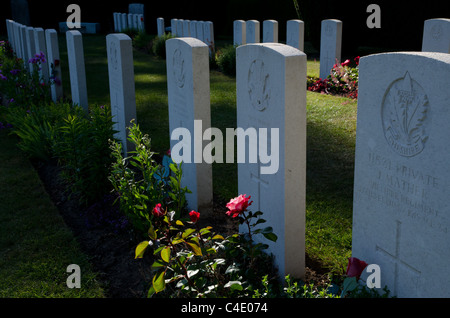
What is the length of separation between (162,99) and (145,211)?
5.34 meters

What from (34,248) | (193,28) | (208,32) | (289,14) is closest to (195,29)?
(193,28)

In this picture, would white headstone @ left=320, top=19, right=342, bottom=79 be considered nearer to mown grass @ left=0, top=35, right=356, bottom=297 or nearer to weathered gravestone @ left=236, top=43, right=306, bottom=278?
mown grass @ left=0, top=35, right=356, bottom=297

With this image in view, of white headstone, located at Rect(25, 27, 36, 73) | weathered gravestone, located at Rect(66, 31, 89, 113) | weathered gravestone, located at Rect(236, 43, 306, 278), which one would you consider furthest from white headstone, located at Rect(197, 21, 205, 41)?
weathered gravestone, located at Rect(236, 43, 306, 278)

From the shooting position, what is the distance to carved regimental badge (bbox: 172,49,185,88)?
3982 millimetres

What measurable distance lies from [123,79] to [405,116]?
11.5 feet

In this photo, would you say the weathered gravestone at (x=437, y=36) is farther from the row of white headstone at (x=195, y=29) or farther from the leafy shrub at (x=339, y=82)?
the row of white headstone at (x=195, y=29)

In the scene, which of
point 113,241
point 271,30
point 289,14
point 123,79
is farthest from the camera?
point 289,14

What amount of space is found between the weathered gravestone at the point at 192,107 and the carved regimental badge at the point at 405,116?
1.76 meters

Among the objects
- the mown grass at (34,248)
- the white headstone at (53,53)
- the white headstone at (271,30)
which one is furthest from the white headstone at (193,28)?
the mown grass at (34,248)

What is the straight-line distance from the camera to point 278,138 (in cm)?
286

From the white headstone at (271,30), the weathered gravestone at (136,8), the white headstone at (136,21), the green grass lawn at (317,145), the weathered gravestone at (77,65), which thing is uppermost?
the weathered gravestone at (136,8)

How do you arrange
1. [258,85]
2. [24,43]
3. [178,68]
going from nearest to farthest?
1. [258,85]
2. [178,68]
3. [24,43]

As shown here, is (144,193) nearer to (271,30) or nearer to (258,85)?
(258,85)

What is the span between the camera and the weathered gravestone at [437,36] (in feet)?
19.1
